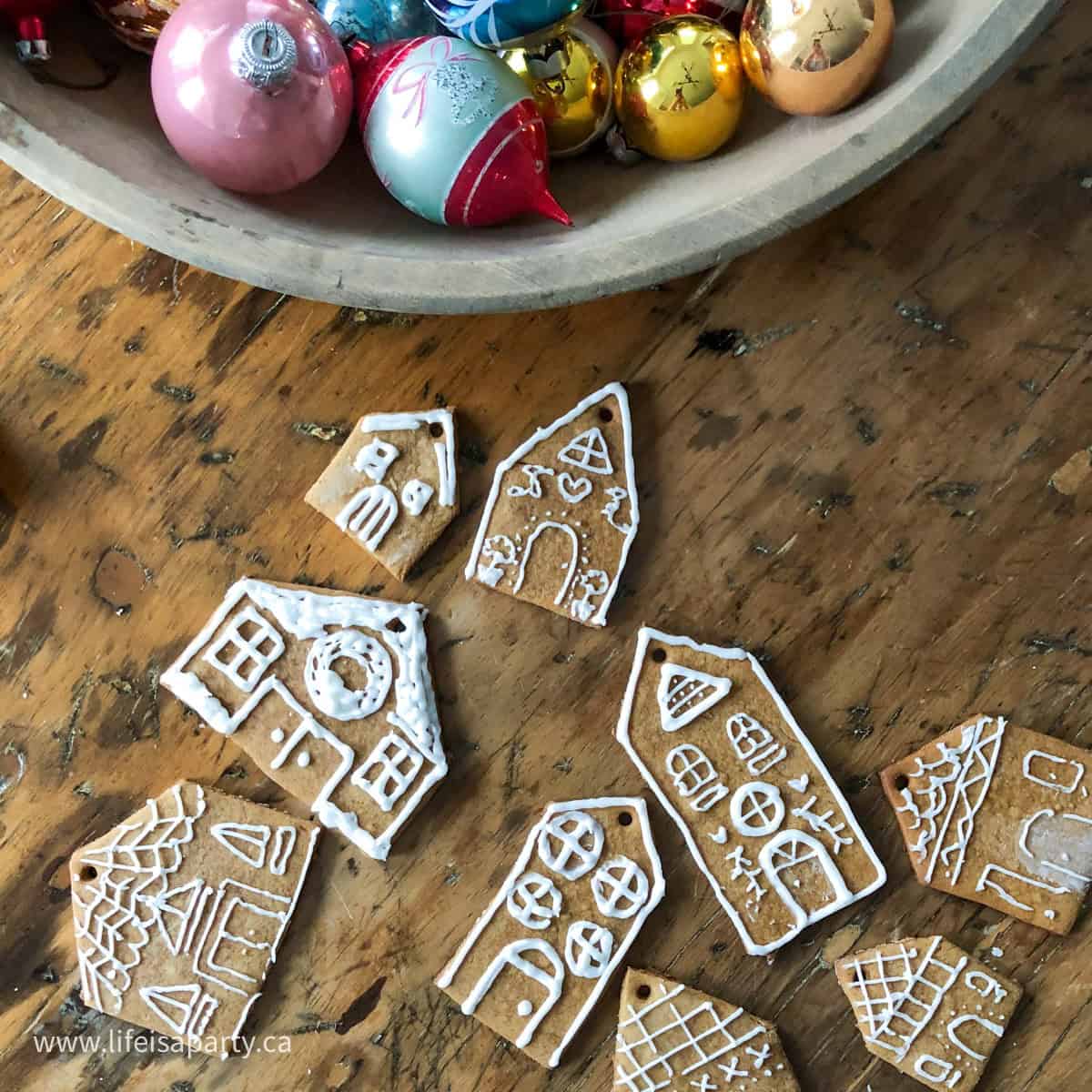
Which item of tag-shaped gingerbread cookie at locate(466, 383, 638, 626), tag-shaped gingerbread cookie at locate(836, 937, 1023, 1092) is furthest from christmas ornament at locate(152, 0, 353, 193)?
tag-shaped gingerbread cookie at locate(836, 937, 1023, 1092)

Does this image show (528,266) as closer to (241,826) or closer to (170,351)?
(170,351)

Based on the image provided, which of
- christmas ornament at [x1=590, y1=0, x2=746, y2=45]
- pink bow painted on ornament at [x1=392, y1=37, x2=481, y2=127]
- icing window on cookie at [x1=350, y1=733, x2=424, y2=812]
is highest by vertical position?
pink bow painted on ornament at [x1=392, y1=37, x2=481, y2=127]

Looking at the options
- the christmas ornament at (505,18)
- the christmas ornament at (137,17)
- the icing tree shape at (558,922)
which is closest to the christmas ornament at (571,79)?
the christmas ornament at (505,18)

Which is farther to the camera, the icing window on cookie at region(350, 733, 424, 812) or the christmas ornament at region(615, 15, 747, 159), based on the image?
the icing window on cookie at region(350, 733, 424, 812)

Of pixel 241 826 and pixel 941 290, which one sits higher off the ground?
pixel 941 290

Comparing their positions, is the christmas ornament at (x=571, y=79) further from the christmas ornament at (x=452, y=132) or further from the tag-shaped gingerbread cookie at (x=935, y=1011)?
the tag-shaped gingerbread cookie at (x=935, y=1011)

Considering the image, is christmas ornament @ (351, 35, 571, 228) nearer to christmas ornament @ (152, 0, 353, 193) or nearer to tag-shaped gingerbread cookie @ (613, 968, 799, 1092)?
christmas ornament @ (152, 0, 353, 193)

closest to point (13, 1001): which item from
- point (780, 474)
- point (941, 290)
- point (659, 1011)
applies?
point (659, 1011)

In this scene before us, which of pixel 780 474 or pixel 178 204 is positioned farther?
pixel 780 474
